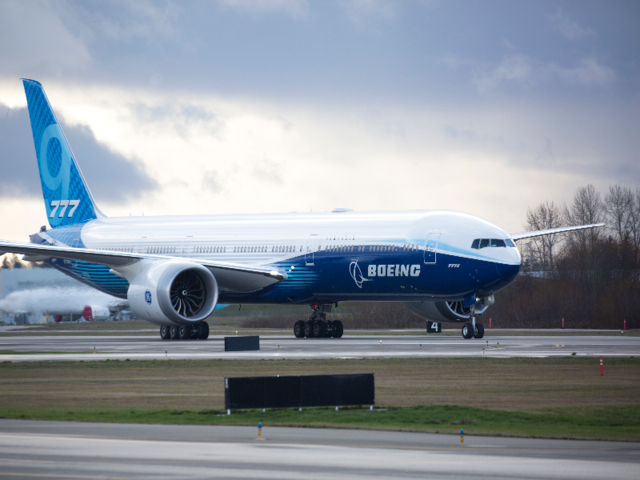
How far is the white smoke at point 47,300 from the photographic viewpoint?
214ft

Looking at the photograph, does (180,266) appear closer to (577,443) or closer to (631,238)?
(577,443)

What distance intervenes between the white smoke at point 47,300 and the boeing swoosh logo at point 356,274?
85.6ft

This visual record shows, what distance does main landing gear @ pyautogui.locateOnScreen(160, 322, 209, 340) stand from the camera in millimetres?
46562

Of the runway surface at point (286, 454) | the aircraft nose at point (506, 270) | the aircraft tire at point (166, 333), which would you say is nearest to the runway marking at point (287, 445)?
the runway surface at point (286, 454)

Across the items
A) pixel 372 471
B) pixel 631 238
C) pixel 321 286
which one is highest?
pixel 631 238

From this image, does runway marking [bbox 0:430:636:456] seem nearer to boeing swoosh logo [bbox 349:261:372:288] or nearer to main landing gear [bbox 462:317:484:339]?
boeing swoosh logo [bbox 349:261:372:288]

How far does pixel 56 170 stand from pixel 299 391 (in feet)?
138

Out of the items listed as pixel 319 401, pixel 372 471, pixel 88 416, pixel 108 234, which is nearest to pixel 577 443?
pixel 372 471

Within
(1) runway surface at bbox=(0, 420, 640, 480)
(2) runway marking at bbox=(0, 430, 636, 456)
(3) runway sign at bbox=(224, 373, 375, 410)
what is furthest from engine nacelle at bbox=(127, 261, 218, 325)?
(2) runway marking at bbox=(0, 430, 636, 456)

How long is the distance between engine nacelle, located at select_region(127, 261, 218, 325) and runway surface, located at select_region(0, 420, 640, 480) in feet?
87.4

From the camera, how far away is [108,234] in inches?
2116

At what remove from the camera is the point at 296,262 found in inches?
1860

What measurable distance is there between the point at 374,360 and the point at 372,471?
18.0 meters

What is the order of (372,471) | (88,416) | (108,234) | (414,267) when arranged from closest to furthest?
(372,471), (88,416), (414,267), (108,234)
